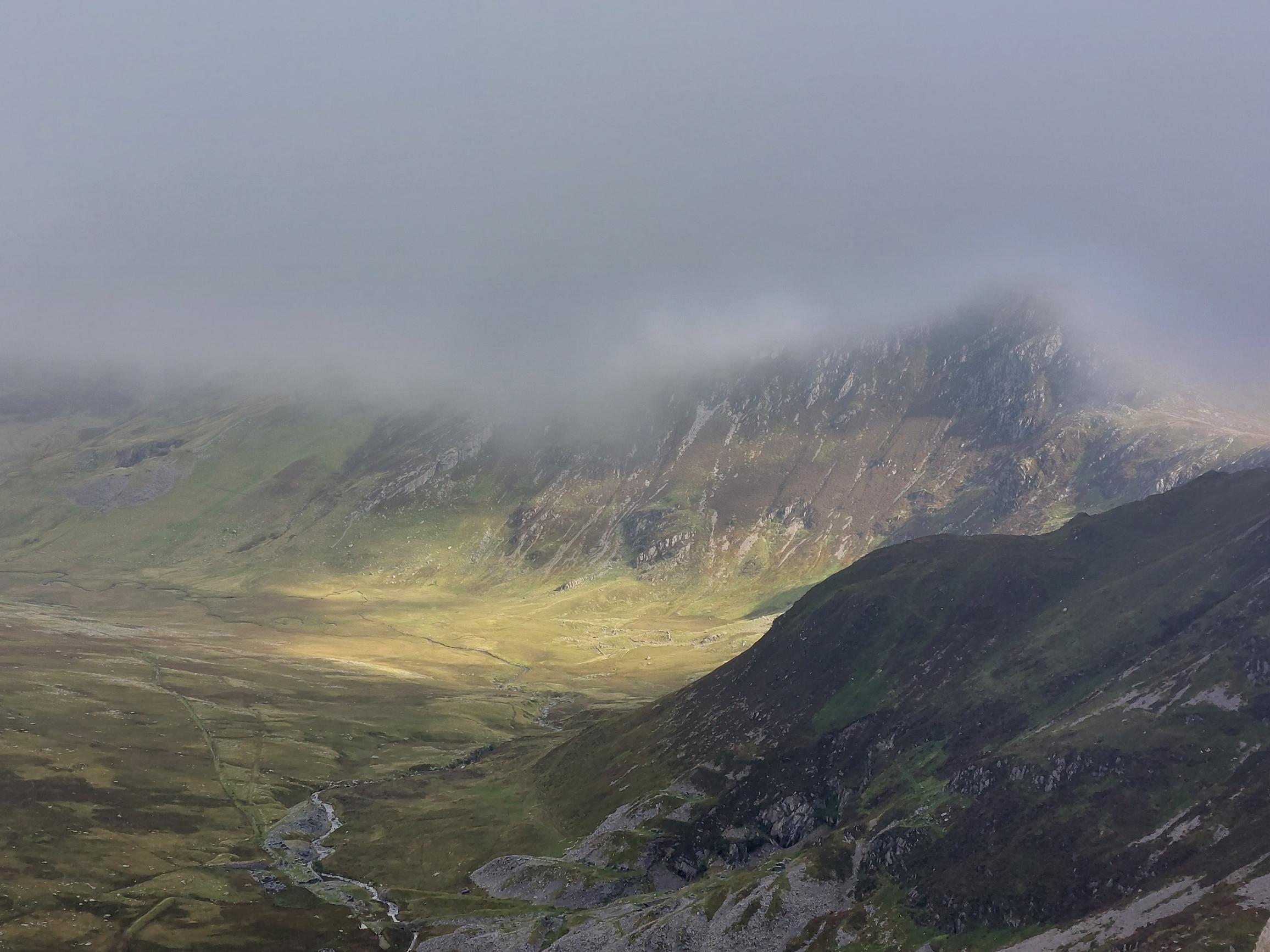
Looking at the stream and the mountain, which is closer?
the mountain

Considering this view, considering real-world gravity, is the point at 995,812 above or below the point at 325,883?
above

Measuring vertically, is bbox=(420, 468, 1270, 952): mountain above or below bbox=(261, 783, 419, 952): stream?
above

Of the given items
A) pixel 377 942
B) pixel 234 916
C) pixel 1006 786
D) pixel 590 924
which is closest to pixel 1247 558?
pixel 1006 786

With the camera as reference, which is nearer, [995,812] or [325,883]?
[995,812]
